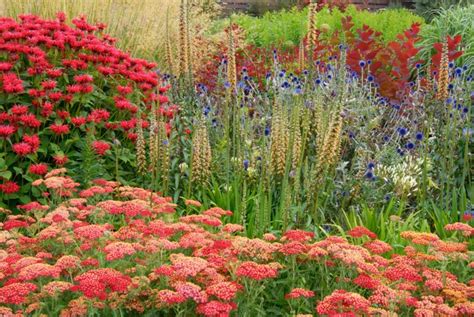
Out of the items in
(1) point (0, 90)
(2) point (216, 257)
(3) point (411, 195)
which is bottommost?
(3) point (411, 195)

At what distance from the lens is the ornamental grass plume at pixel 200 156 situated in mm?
4887

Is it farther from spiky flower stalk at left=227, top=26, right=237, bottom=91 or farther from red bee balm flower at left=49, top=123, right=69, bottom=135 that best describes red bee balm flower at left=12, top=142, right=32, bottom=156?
spiky flower stalk at left=227, top=26, right=237, bottom=91

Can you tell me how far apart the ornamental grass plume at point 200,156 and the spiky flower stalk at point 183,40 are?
610 millimetres

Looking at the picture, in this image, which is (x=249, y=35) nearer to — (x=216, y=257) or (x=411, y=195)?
(x=411, y=195)

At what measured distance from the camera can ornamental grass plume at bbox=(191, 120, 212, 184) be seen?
16.0 ft

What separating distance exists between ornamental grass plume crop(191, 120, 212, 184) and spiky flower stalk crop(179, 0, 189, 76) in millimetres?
610

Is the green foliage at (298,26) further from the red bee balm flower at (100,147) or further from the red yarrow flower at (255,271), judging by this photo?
the red yarrow flower at (255,271)

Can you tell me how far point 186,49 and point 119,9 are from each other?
4.11 m

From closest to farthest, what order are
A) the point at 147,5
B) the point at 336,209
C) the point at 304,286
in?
the point at 304,286 < the point at 336,209 < the point at 147,5

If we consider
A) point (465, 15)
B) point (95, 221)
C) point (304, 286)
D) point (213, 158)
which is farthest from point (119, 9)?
point (304, 286)

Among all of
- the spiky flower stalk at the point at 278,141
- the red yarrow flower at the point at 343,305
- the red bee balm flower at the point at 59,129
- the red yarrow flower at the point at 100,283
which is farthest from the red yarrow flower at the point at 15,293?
the red bee balm flower at the point at 59,129

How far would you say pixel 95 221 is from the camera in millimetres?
3879

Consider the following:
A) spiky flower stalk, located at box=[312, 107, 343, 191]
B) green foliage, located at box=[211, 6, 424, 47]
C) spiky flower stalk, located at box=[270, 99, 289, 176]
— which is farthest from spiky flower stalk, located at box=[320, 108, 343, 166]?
green foliage, located at box=[211, 6, 424, 47]

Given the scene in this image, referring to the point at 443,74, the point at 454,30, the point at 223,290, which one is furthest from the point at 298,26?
the point at 223,290
